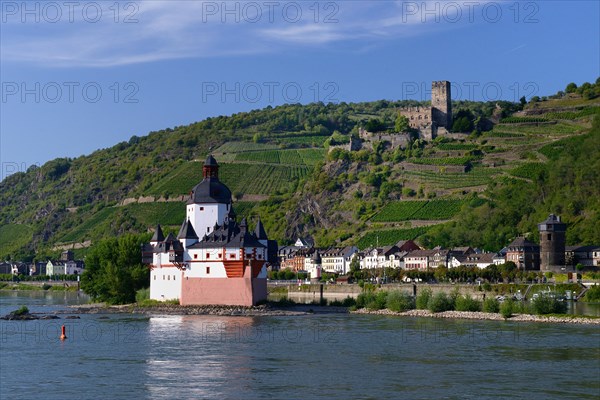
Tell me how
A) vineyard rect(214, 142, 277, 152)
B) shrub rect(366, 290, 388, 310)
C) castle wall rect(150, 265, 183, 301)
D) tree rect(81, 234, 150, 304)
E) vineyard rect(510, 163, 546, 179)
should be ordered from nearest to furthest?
shrub rect(366, 290, 388, 310) → castle wall rect(150, 265, 183, 301) → tree rect(81, 234, 150, 304) → vineyard rect(510, 163, 546, 179) → vineyard rect(214, 142, 277, 152)

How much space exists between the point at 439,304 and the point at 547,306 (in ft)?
24.0

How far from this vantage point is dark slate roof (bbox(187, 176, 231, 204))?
70750mm

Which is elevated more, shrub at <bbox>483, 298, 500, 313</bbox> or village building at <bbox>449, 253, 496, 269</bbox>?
village building at <bbox>449, 253, 496, 269</bbox>

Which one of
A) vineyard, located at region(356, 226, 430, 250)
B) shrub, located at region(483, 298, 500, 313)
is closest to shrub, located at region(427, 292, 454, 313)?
shrub, located at region(483, 298, 500, 313)

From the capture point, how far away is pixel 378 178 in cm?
12662

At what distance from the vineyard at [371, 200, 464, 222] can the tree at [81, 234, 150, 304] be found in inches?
1757

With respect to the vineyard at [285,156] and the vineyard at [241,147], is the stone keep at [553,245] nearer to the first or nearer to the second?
the vineyard at [285,156]

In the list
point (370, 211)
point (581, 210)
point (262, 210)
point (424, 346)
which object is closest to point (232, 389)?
point (424, 346)

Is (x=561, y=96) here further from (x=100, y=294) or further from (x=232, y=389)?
(x=232, y=389)

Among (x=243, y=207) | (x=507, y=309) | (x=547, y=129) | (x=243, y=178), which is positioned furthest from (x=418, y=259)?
(x=243, y=178)

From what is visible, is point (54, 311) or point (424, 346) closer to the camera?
point (424, 346)

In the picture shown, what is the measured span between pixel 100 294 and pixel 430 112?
76.0 metres

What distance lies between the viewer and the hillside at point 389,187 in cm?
10469

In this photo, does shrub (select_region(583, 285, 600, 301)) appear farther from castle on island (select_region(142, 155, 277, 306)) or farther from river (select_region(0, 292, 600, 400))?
castle on island (select_region(142, 155, 277, 306))
